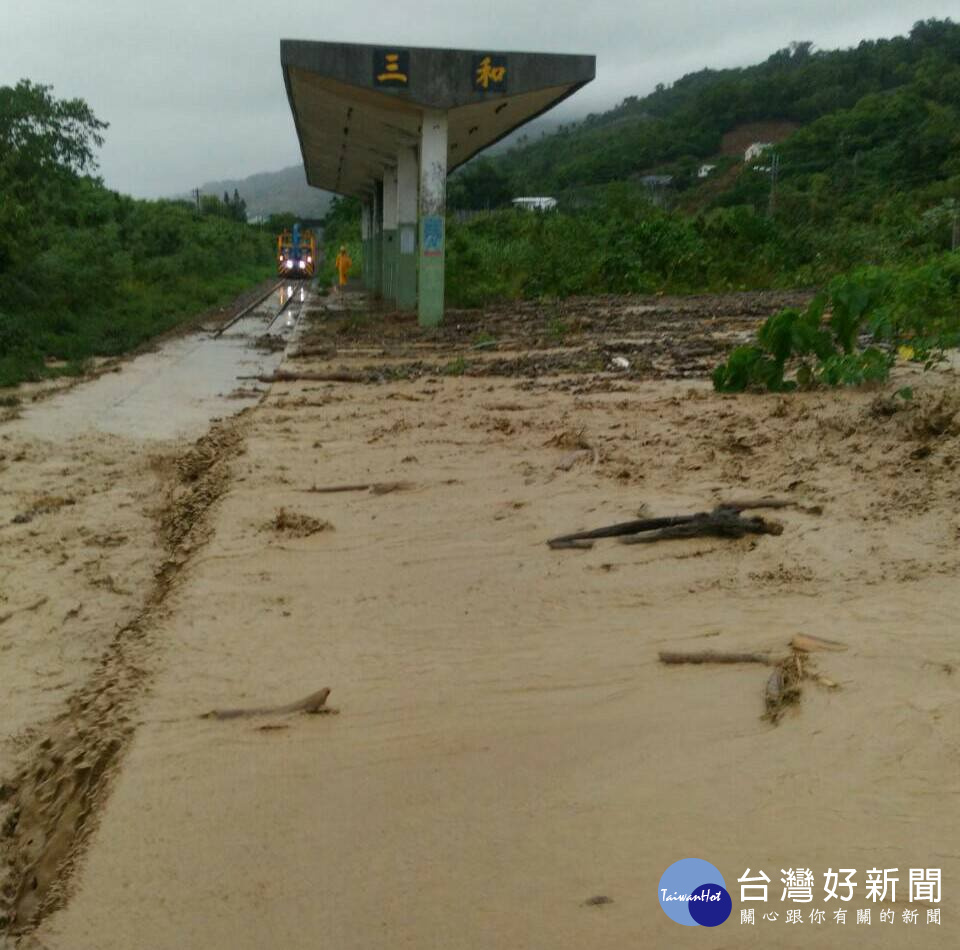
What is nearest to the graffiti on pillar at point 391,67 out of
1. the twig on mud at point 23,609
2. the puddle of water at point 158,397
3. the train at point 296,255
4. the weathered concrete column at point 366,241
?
the puddle of water at point 158,397

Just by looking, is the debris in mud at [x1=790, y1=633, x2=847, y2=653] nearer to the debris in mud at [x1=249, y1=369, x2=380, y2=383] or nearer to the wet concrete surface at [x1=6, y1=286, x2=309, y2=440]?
the wet concrete surface at [x1=6, y1=286, x2=309, y2=440]

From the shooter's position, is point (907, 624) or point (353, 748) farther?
point (907, 624)

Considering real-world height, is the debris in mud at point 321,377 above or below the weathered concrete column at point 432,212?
below

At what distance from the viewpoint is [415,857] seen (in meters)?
3.15

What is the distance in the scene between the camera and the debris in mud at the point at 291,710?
4.05 meters

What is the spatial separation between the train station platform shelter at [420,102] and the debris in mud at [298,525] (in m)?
12.9

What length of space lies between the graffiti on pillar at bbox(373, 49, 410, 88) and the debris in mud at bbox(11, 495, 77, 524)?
41.7ft

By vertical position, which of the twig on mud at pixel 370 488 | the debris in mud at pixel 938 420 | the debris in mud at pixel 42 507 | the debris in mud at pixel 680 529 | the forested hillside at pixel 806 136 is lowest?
the debris in mud at pixel 42 507

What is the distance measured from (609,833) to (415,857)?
54cm

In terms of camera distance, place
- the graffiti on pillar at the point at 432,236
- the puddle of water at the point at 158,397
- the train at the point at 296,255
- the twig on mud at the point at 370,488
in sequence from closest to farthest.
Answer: the twig on mud at the point at 370,488, the puddle of water at the point at 158,397, the graffiti on pillar at the point at 432,236, the train at the point at 296,255

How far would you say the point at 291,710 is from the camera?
407 cm

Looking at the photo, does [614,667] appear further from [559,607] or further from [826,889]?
[826,889]

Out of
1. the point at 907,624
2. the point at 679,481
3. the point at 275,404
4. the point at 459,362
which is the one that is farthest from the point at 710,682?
the point at 459,362

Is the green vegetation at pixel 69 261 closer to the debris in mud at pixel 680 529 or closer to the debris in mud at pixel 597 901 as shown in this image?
the debris in mud at pixel 680 529
